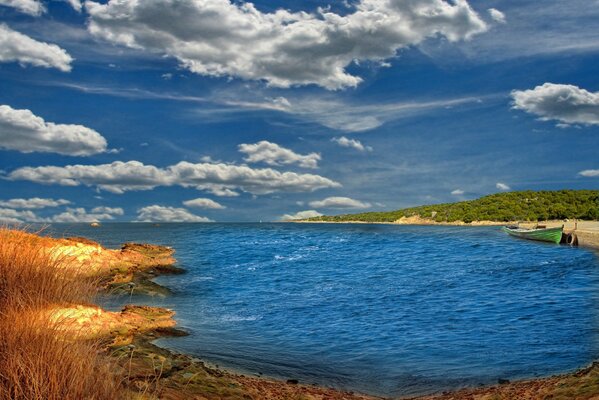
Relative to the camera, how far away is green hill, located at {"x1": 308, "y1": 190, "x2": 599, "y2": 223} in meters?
128

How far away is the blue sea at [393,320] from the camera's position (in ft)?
55.3

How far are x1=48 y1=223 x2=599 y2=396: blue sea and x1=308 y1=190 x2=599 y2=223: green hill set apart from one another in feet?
295

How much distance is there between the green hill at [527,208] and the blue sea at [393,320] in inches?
3543

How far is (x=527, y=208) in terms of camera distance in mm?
147375

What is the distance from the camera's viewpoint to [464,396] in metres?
14.0

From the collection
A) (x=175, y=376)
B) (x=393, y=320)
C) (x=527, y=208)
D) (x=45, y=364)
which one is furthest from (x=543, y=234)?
(x=527, y=208)

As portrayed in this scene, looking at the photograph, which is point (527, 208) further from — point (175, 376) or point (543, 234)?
point (175, 376)

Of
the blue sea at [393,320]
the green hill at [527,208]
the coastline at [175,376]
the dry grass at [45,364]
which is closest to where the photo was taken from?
the dry grass at [45,364]

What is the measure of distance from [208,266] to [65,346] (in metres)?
44.4

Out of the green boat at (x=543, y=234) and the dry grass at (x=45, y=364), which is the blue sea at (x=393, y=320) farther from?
the green boat at (x=543, y=234)

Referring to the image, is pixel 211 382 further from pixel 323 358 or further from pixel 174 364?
pixel 323 358

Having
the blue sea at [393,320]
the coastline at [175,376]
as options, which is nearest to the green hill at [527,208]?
the blue sea at [393,320]

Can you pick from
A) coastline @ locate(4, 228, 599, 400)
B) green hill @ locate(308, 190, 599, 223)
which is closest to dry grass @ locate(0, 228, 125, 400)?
coastline @ locate(4, 228, 599, 400)

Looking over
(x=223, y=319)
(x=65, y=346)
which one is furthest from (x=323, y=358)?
(x=65, y=346)
